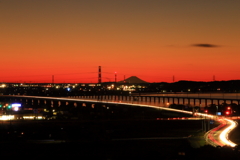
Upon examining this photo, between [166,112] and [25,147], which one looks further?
[166,112]

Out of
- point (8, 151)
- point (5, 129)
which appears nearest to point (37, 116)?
point (5, 129)

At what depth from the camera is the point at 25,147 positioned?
2284 centimetres

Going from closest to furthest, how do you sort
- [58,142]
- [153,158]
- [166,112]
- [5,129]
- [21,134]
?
[153,158]
[58,142]
[21,134]
[5,129]
[166,112]

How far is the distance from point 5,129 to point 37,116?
16.4 m

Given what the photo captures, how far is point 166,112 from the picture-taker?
52.6 metres

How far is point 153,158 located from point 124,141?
7.70m

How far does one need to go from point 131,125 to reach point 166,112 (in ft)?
61.3

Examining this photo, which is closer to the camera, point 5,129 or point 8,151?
point 8,151

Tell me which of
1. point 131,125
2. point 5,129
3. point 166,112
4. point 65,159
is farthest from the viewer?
point 166,112

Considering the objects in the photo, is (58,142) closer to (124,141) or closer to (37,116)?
(124,141)

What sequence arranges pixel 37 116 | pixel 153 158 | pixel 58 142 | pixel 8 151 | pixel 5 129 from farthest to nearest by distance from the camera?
pixel 37 116 < pixel 5 129 < pixel 58 142 < pixel 8 151 < pixel 153 158

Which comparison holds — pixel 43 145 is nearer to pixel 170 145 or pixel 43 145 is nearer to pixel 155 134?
pixel 170 145

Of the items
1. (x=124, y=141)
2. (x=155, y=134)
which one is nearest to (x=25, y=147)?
(x=124, y=141)

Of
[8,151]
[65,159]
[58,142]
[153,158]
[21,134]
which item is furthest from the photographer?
[21,134]
